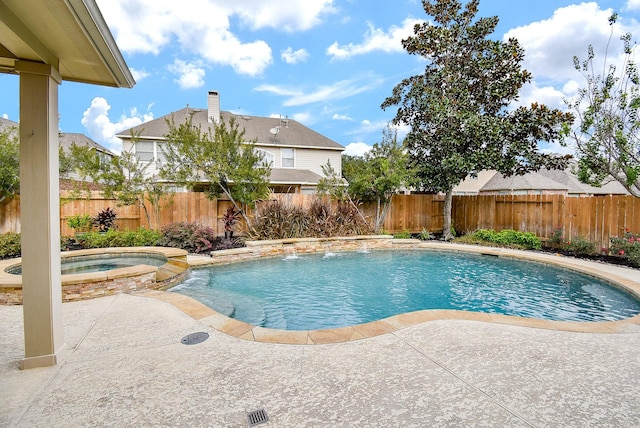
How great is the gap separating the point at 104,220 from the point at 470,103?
1388 cm

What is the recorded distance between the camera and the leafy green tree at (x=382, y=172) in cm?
1190

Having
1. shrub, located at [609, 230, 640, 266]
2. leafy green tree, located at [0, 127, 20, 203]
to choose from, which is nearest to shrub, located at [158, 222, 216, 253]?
leafy green tree, located at [0, 127, 20, 203]

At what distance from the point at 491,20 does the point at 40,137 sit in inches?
545

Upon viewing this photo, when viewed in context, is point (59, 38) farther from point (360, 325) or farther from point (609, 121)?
point (609, 121)

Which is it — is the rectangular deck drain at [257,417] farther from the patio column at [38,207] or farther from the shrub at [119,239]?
the shrub at [119,239]

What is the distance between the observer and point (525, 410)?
6.94 feet

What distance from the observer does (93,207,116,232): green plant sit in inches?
413

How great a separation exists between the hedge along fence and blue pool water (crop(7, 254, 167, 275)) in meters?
3.94

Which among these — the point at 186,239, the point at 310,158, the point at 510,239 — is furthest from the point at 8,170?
the point at 510,239

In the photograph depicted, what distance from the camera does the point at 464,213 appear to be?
14.1 metres

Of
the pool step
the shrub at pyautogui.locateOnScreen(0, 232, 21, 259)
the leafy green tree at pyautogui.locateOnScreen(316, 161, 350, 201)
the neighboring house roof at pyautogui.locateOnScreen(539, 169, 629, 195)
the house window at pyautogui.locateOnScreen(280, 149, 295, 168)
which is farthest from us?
the neighboring house roof at pyautogui.locateOnScreen(539, 169, 629, 195)

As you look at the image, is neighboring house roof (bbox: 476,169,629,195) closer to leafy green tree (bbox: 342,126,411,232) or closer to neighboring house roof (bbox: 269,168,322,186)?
leafy green tree (bbox: 342,126,411,232)

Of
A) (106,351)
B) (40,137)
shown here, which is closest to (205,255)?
(106,351)

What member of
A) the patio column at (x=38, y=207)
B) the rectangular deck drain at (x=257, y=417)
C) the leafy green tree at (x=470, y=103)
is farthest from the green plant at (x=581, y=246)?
the patio column at (x=38, y=207)
